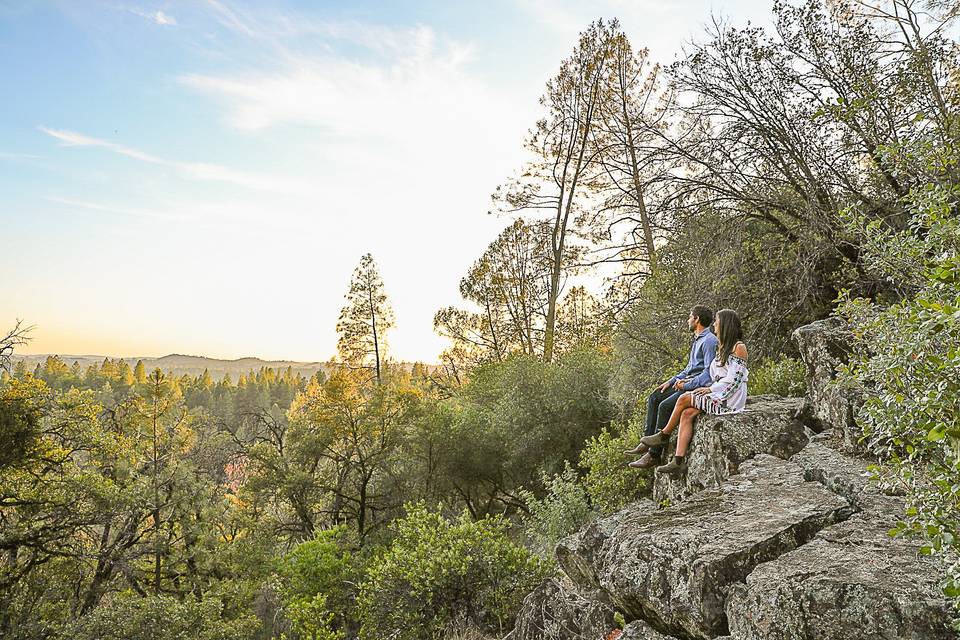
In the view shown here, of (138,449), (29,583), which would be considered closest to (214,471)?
(138,449)

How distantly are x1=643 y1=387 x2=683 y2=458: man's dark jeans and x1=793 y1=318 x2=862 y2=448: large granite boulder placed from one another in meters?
1.42

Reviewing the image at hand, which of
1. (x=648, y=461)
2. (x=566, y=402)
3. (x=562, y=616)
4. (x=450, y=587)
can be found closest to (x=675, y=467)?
(x=648, y=461)

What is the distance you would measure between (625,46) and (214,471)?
22066 mm

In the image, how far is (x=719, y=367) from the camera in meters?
5.73

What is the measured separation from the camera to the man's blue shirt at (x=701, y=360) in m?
6.00

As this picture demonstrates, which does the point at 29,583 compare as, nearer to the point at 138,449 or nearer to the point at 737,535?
the point at 138,449

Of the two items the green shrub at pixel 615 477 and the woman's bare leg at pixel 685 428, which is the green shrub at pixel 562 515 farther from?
the woman's bare leg at pixel 685 428

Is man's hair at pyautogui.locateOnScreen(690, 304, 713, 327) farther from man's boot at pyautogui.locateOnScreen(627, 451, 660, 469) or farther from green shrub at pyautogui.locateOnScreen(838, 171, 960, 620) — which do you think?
green shrub at pyautogui.locateOnScreen(838, 171, 960, 620)

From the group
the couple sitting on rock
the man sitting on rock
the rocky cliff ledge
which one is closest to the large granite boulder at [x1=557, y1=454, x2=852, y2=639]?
the rocky cliff ledge

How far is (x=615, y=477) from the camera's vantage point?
26.0ft

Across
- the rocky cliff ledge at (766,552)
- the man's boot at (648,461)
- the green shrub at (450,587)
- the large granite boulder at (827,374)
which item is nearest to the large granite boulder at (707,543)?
the rocky cliff ledge at (766,552)

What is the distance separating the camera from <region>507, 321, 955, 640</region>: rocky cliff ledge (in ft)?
8.58

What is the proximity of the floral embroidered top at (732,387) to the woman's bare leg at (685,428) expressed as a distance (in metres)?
0.31

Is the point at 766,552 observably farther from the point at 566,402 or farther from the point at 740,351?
the point at 566,402
